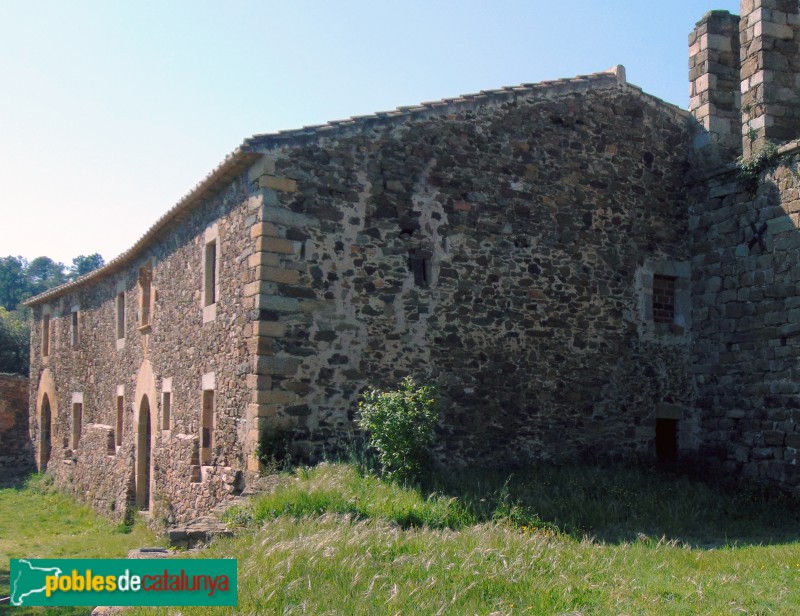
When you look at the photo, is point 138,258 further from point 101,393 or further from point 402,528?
point 402,528

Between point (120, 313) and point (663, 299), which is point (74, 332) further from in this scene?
point (663, 299)

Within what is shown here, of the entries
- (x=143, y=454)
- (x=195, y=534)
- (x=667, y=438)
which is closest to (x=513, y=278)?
(x=667, y=438)

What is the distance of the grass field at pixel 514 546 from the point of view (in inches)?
232

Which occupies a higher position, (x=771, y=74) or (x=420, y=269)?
(x=771, y=74)

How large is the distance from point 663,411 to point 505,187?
441 centimetres

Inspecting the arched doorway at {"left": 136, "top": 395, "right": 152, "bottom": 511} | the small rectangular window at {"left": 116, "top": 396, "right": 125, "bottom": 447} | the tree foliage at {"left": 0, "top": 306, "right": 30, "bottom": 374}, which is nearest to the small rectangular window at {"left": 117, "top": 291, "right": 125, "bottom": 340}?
the small rectangular window at {"left": 116, "top": 396, "right": 125, "bottom": 447}

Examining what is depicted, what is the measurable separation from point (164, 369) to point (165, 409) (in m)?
0.69

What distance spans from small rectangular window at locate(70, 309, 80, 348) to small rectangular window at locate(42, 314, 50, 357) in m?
2.55

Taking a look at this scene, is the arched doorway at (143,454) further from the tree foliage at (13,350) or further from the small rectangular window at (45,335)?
the tree foliage at (13,350)

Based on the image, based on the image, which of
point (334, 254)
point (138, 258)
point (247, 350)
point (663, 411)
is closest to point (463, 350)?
point (334, 254)

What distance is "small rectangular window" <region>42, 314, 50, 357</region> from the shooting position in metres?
22.4

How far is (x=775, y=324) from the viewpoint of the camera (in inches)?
448

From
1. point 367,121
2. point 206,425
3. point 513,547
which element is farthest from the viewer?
point 206,425

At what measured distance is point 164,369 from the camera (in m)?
13.9
